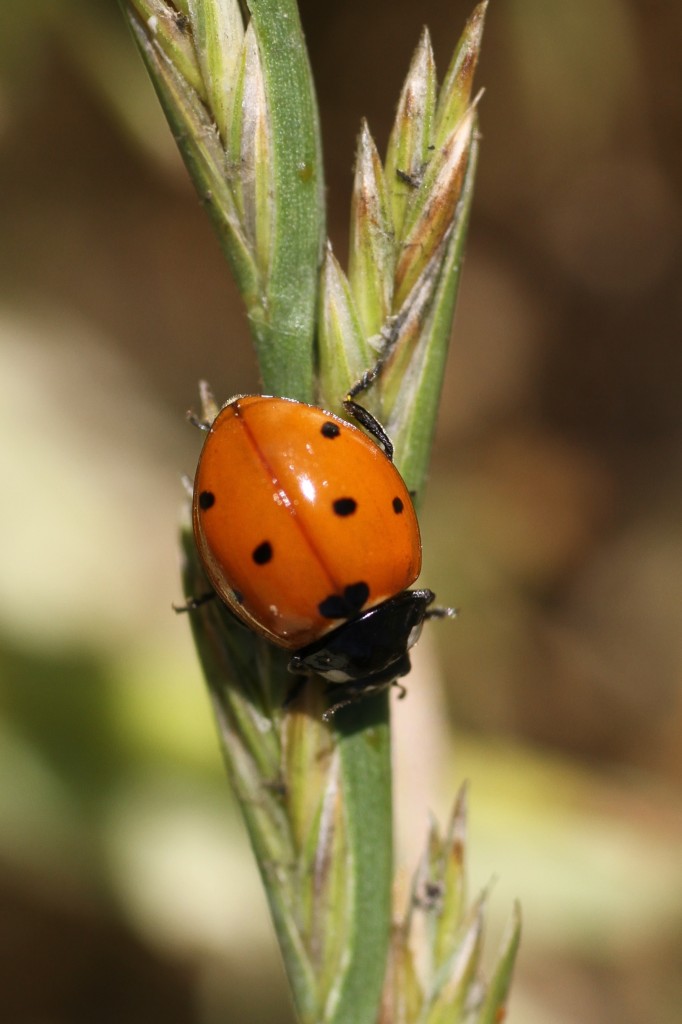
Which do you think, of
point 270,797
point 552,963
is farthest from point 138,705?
point 552,963

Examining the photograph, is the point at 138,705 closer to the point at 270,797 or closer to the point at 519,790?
the point at 519,790

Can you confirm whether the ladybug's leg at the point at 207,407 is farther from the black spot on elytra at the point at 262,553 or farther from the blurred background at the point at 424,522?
the blurred background at the point at 424,522

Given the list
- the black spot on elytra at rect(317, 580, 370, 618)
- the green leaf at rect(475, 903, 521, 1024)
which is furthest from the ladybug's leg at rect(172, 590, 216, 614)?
the green leaf at rect(475, 903, 521, 1024)

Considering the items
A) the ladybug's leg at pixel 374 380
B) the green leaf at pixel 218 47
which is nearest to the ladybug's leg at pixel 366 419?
the ladybug's leg at pixel 374 380

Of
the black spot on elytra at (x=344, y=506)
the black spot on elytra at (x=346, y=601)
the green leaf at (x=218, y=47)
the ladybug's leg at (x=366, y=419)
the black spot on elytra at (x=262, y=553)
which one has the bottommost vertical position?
the black spot on elytra at (x=346, y=601)

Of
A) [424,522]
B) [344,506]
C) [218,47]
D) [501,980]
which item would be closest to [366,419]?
[344,506]

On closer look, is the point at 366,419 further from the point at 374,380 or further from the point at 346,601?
the point at 346,601

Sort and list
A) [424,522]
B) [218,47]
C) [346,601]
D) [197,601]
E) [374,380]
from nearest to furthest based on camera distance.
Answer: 1. [218,47]
2. [374,380]
3. [197,601]
4. [346,601]
5. [424,522]

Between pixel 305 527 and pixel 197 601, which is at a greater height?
pixel 305 527
